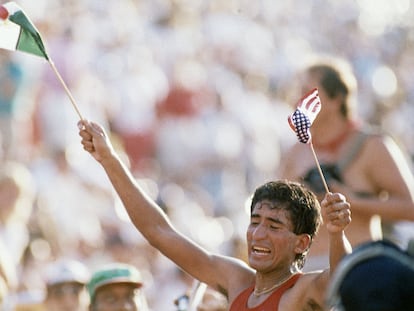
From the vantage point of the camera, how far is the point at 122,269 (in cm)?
834

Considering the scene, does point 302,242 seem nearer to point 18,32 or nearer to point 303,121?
point 303,121

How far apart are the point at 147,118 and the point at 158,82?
699mm

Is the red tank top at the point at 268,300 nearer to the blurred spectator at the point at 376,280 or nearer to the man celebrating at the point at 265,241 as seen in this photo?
the man celebrating at the point at 265,241

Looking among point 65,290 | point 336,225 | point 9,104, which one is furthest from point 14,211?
point 336,225

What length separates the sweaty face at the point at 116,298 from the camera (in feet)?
27.0

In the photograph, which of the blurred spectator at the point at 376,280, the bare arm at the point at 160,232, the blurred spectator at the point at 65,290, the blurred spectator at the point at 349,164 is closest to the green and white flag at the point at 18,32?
the bare arm at the point at 160,232

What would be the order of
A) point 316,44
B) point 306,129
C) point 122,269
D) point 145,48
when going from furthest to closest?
point 316,44, point 145,48, point 122,269, point 306,129

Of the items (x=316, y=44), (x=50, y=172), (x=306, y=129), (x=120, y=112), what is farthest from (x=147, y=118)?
(x=306, y=129)

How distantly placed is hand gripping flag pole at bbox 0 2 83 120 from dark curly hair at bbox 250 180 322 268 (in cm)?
112

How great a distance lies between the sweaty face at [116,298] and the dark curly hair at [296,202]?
1991mm

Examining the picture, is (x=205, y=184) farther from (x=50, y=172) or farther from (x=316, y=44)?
(x=316, y=44)

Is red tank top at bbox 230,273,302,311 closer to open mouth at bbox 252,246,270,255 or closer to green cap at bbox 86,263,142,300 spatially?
open mouth at bbox 252,246,270,255

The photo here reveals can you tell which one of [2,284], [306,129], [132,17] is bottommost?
[2,284]

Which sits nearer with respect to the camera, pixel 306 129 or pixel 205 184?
pixel 306 129
